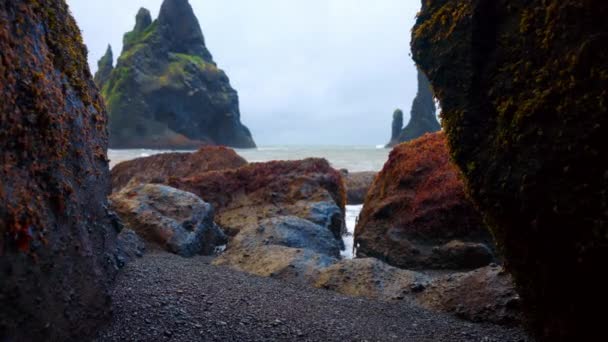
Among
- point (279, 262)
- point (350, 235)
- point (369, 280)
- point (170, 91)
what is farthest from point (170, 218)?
point (170, 91)

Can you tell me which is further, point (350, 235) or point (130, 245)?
point (350, 235)

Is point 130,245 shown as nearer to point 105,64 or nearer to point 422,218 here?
point 422,218

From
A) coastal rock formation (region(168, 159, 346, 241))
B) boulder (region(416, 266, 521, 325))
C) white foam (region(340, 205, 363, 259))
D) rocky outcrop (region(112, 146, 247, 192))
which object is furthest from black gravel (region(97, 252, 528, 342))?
rocky outcrop (region(112, 146, 247, 192))

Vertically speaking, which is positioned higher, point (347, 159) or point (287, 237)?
point (347, 159)

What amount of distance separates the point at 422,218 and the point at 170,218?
3608mm

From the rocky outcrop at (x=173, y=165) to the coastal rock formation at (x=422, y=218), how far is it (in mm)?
6654

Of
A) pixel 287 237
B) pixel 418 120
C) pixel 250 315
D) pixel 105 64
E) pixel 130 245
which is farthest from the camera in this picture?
pixel 418 120

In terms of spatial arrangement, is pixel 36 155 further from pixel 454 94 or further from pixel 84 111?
pixel 454 94

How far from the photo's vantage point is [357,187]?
50.7ft

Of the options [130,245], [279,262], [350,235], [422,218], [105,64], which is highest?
[105,64]

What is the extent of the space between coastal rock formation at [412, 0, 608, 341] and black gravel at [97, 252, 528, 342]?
0.83m

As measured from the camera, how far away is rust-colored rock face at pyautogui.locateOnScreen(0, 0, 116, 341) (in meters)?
1.73

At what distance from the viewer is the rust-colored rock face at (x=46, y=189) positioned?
173 cm

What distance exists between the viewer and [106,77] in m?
82.1
